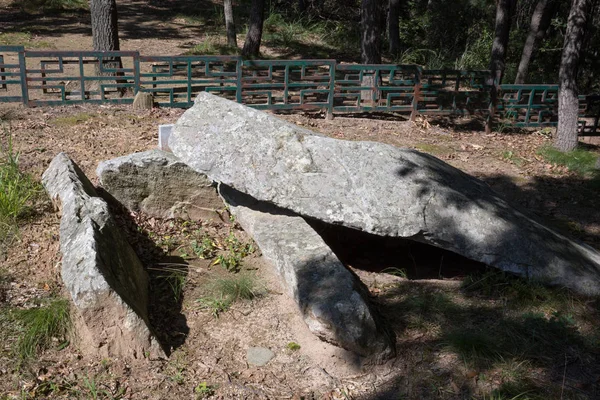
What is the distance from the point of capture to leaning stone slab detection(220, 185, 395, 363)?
156 inches

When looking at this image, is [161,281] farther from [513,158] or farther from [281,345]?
[513,158]

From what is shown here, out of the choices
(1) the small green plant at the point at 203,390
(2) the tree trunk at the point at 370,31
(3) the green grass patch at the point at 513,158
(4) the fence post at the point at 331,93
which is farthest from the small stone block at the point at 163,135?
(2) the tree trunk at the point at 370,31

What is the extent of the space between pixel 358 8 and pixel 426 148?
14.6 meters

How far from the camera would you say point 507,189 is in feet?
25.9

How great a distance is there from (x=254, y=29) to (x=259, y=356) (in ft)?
38.4

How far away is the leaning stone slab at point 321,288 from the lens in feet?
13.0

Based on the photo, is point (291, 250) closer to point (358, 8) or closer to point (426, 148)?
point (426, 148)

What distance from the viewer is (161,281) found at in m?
5.01

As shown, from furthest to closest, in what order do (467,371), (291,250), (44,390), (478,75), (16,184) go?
(478,75) < (16,184) < (291,250) < (467,371) < (44,390)

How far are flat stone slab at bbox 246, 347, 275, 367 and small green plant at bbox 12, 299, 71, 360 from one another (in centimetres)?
125

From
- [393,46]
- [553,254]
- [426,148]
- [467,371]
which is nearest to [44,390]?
[467,371]

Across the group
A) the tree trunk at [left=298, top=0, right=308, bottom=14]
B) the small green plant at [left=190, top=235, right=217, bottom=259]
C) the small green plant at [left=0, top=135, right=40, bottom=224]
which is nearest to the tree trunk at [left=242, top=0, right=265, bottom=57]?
the tree trunk at [left=298, top=0, right=308, bottom=14]

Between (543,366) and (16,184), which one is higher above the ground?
(16,184)

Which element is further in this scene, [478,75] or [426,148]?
[478,75]
